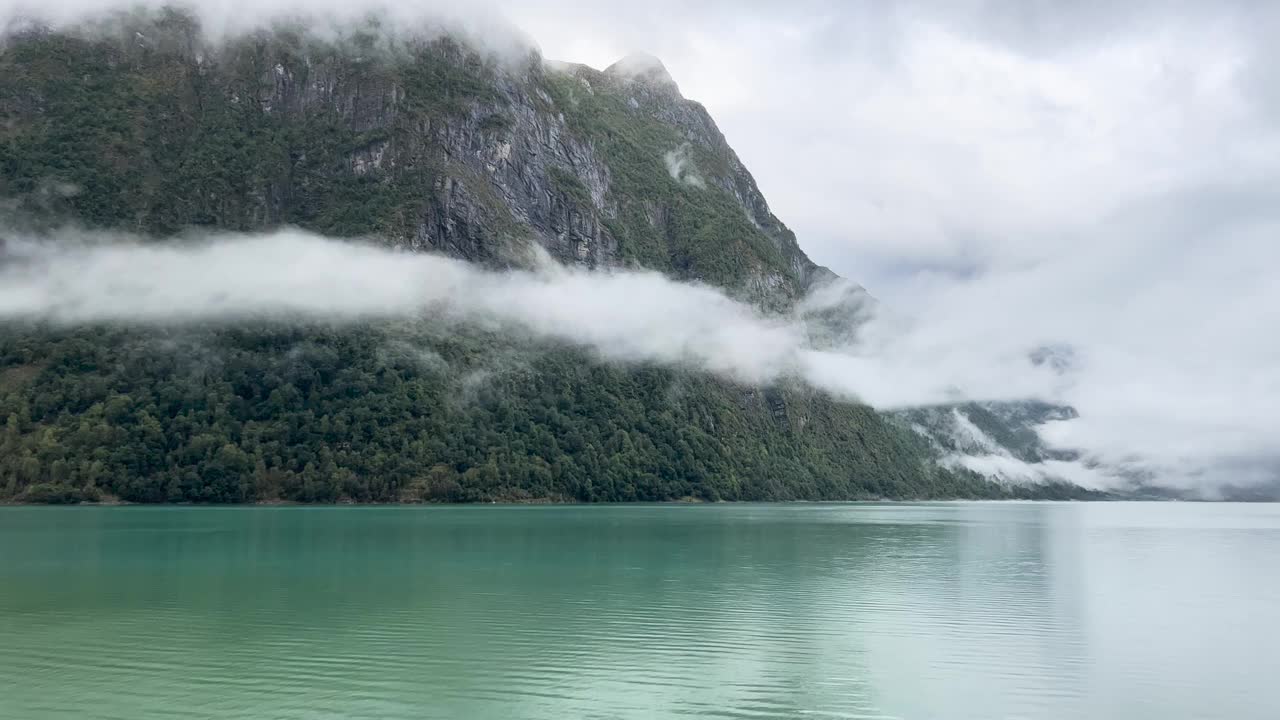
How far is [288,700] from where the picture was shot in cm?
2472

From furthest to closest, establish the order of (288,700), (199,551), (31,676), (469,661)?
(199,551), (469,661), (31,676), (288,700)

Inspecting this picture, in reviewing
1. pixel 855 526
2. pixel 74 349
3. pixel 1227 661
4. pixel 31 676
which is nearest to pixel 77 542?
pixel 31 676

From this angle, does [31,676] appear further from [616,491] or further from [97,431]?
[616,491]

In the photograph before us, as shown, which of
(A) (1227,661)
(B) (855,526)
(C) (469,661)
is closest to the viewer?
(C) (469,661)

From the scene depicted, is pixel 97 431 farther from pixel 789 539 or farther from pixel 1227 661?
pixel 1227 661

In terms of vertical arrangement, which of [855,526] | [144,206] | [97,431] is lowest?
[855,526]

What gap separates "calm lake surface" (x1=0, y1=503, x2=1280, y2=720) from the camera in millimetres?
25562

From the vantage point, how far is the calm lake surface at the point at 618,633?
25.6m

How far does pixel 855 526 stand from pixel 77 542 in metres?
78.7

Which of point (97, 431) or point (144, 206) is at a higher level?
point (144, 206)

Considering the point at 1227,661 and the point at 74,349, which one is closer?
the point at 1227,661

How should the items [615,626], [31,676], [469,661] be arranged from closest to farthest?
1. [31,676]
2. [469,661]
3. [615,626]

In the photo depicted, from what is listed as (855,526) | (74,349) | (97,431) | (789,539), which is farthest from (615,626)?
(74,349)

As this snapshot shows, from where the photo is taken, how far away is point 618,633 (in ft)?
114
